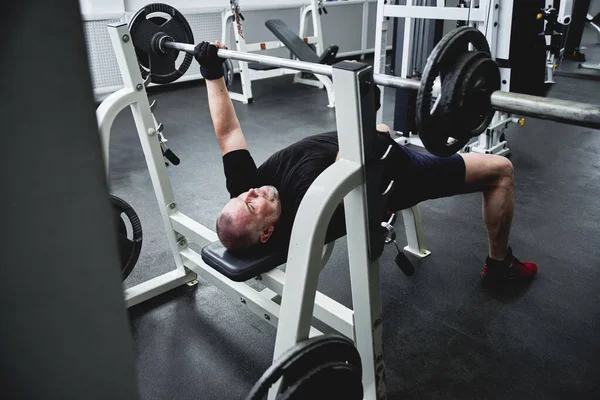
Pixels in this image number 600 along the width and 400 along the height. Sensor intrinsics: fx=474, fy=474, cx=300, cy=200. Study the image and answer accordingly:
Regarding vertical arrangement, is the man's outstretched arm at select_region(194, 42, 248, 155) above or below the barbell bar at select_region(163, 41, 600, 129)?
below

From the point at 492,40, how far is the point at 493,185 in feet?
4.74

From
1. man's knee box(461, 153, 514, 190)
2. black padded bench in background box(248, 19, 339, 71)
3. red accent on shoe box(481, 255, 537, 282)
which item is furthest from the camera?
black padded bench in background box(248, 19, 339, 71)

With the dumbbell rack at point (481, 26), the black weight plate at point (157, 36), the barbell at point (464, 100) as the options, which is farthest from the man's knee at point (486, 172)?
the dumbbell rack at point (481, 26)

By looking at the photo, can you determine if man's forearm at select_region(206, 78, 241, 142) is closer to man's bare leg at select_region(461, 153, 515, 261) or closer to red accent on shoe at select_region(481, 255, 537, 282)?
man's bare leg at select_region(461, 153, 515, 261)

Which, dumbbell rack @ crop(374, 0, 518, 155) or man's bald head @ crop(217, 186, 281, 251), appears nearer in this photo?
man's bald head @ crop(217, 186, 281, 251)

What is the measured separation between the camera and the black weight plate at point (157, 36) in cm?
191

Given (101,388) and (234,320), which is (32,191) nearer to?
(101,388)

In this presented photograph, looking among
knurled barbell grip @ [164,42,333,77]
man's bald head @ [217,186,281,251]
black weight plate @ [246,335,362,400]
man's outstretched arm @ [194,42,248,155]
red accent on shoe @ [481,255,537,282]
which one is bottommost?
red accent on shoe @ [481,255,537,282]

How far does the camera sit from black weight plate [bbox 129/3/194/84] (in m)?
1.91

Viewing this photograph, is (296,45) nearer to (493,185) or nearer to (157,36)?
(157,36)

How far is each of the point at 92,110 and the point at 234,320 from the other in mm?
1620

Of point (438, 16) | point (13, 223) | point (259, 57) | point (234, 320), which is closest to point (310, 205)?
point (259, 57)

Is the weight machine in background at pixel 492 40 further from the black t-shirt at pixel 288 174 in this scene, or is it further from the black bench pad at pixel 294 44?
the black t-shirt at pixel 288 174

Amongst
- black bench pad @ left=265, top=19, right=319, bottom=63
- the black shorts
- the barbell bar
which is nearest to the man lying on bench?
the black shorts
